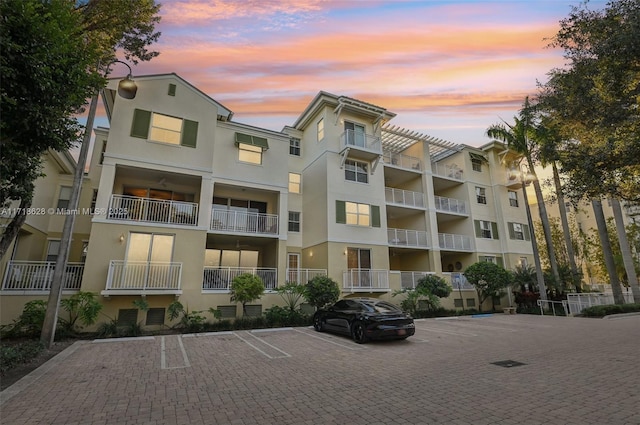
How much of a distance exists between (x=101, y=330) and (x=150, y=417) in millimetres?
9102

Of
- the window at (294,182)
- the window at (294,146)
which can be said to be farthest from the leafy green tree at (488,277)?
the window at (294,146)

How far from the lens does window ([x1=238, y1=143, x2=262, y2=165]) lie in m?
16.8

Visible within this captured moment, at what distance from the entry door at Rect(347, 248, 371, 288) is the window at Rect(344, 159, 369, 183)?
185 inches

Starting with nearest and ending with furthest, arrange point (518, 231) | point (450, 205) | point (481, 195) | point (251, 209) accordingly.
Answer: point (251, 209)
point (450, 205)
point (481, 195)
point (518, 231)

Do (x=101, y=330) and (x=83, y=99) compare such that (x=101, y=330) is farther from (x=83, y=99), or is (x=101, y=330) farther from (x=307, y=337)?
(x=83, y=99)

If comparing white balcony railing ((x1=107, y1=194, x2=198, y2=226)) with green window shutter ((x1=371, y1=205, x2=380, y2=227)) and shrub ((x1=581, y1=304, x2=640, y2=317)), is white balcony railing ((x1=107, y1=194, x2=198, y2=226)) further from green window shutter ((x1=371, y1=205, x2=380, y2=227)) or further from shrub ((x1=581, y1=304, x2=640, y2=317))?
shrub ((x1=581, y1=304, x2=640, y2=317))

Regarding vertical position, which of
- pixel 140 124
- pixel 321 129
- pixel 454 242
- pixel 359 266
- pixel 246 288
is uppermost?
pixel 321 129

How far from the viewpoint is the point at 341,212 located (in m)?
18.2

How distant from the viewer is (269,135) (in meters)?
17.7

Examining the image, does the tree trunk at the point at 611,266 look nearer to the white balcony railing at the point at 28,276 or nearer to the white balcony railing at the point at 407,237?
the white balcony railing at the point at 407,237

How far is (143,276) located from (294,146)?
44.3ft

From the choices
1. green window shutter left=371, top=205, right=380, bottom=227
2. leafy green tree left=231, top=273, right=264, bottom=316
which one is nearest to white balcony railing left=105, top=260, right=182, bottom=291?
leafy green tree left=231, top=273, right=264, bottom=316

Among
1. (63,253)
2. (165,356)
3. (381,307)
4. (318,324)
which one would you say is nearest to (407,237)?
(318,324)

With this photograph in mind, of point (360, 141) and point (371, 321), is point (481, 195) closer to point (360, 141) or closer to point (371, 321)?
point (360, 141)
